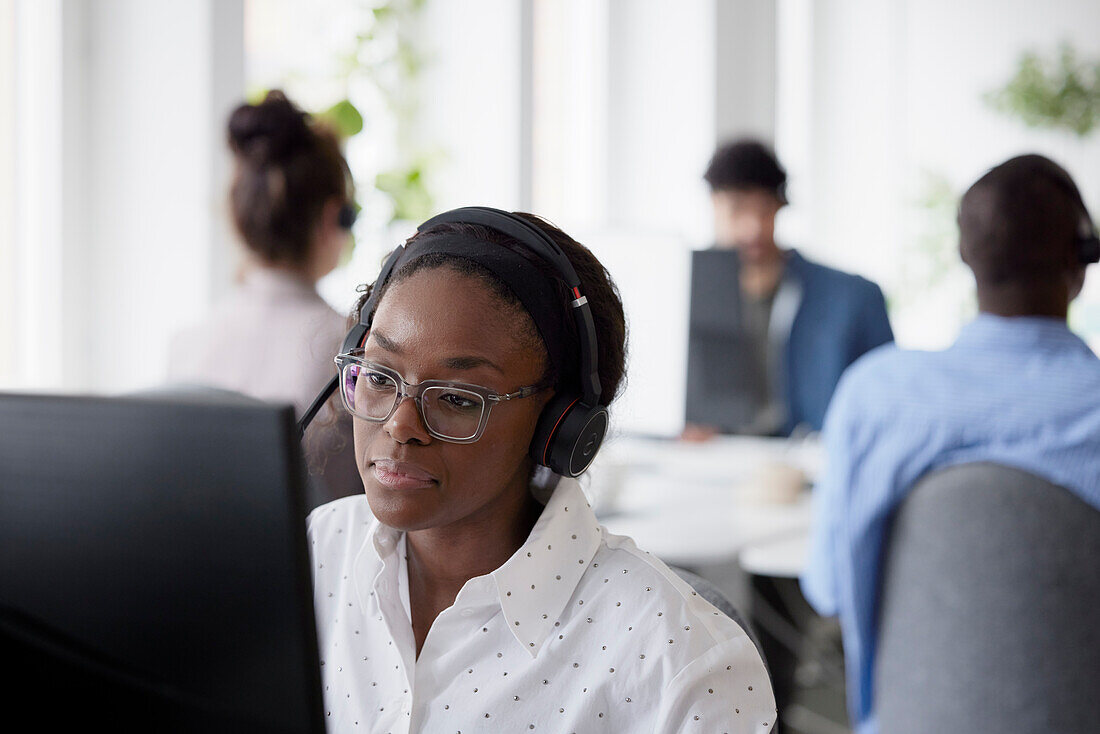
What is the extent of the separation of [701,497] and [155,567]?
1.91 metres

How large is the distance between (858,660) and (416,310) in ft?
3.36

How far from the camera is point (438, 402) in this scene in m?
0.89

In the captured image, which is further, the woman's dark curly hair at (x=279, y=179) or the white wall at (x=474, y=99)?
the white wall at (x=474, y=99)

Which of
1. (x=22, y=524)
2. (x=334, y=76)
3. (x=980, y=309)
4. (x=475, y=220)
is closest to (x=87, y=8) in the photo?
(x=334, y=76)

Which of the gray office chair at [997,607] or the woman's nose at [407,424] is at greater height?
the woman's nose at [407,424]

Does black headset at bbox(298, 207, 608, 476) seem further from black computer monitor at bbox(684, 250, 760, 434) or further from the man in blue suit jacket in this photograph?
the man in blue suit jacket

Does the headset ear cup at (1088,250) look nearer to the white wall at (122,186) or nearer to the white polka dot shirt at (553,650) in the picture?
the white polka dot shirt at (553,650)

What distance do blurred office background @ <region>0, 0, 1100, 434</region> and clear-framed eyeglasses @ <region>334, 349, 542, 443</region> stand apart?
25 centimetres

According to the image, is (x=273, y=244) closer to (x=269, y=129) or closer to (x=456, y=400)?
(x=269, y=129)

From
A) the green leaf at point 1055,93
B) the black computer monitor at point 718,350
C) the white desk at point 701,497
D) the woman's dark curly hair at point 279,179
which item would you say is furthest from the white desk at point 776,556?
the green leaf at point 1055,93

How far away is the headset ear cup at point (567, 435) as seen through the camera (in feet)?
3.06

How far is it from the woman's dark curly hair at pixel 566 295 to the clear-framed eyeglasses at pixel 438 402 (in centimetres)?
8

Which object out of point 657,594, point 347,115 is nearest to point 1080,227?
point 657,594

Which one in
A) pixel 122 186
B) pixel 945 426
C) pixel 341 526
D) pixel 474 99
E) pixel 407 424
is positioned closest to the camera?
pixel 407 424
